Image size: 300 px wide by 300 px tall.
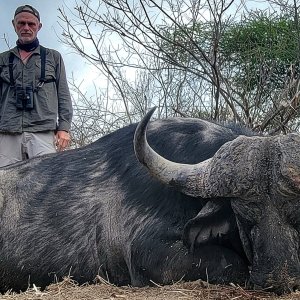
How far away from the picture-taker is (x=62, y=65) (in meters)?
7.76

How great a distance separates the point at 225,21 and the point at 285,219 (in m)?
6.09

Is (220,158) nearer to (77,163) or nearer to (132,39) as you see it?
(77,163)

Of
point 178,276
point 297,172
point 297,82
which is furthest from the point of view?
point 297,82

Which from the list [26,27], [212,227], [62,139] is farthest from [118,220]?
[26,27]

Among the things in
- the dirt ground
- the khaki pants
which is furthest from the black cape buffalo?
the khaki pants

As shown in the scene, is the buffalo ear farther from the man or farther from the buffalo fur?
the man

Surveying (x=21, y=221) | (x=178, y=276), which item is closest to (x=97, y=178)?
(x=21, y=221)

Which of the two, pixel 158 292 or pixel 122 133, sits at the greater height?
pixel 122 133

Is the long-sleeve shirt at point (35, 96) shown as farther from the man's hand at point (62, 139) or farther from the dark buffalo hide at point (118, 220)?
the dark buffalo hide at point (118, 220)

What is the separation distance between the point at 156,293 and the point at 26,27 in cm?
395

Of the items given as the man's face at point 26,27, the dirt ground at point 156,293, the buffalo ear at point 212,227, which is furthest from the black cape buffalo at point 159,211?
the man's face at point 26,27

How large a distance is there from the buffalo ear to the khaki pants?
3.14 meters

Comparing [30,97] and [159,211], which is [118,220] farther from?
[30,97]

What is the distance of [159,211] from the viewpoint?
5.07 m
